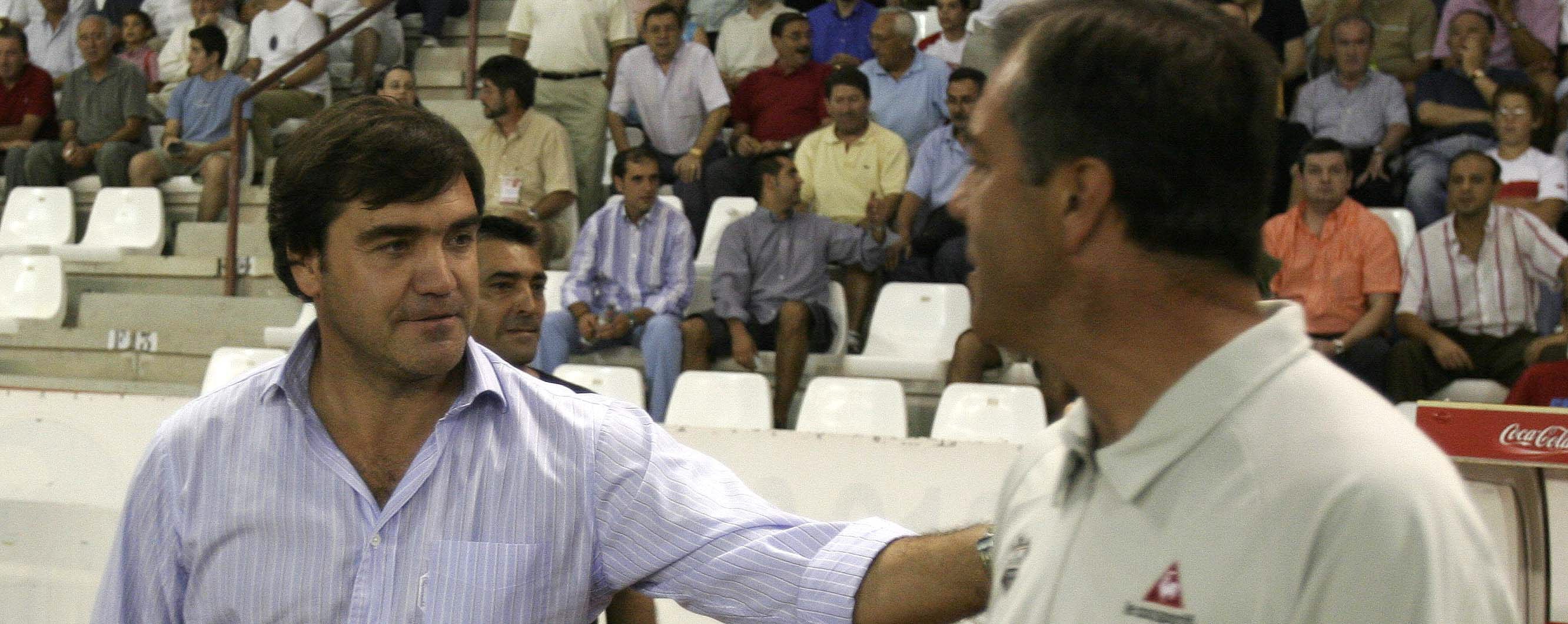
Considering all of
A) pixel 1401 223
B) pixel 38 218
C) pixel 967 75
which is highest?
pixel 967 75

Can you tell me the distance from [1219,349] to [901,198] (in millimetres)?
6927

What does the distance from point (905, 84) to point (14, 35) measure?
6857mm

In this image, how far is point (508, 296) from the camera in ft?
12.6

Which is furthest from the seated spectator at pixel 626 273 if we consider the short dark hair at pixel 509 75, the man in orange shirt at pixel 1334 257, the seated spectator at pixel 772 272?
the man in orange shirt at pixel 1334 257

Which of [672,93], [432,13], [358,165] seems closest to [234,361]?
[672,93]

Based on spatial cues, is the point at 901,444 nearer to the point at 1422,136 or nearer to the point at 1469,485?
the point at 1469,485

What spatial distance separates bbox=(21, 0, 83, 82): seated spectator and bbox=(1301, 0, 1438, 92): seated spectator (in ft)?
31.0

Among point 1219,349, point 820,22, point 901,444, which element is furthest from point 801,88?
point 1219,349

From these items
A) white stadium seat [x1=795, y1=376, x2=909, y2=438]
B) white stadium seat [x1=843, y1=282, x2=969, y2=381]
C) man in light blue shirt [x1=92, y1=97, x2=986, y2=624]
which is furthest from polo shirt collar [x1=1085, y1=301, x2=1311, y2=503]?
white stadium seat [x1=843, y1=282, x2=969, y2=381]

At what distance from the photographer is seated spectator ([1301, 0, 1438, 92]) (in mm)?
Result: 8430

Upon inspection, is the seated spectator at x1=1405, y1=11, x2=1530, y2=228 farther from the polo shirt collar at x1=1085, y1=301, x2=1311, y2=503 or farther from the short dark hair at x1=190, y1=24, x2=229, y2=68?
the short dark hair at x1=190, y1=24, x2=229, y2=68

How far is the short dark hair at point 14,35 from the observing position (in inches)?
420

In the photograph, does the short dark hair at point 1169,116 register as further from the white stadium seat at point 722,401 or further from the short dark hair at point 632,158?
the short dark hair at point 632,158

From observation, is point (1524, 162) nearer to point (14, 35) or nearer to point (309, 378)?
point (309, 378)
